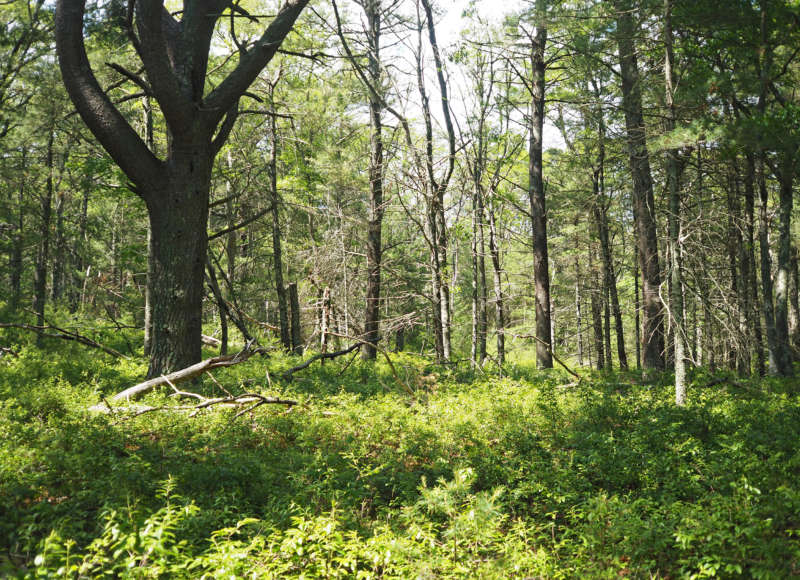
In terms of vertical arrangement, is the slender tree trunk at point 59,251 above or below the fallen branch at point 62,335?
above

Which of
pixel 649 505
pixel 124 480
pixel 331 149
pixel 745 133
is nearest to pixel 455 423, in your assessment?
pixel 649 505

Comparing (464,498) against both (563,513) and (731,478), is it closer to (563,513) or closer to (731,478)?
(563,513)

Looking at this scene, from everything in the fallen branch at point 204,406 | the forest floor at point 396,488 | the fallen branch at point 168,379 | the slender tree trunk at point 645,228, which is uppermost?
the slender tree trunk at point 645,228

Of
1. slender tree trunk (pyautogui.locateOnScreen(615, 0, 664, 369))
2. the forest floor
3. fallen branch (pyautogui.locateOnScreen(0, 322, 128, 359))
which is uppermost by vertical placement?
slender tree trunk (pyautogui.locateOnScreen(615, 0, 664, 369))

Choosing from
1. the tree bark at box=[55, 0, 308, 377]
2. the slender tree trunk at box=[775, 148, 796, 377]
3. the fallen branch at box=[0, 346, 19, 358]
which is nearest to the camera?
the tree bark at box=[55, 0, 308, 377]

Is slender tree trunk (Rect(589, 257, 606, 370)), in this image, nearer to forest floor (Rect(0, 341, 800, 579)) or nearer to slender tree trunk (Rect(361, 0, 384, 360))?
slender tree trunk (Rect(361, 0, 384, 360))

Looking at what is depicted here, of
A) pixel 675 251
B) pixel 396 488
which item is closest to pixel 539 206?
pixel 675 251

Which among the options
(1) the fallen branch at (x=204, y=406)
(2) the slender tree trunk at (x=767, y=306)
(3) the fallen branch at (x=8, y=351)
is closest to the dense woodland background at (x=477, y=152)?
(2) the slender tree trunk at (x=767, y=306)

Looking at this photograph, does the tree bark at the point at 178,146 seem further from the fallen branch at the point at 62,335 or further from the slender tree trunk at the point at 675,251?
the slender tree trunk at the point at 675,251

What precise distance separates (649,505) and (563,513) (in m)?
0.78

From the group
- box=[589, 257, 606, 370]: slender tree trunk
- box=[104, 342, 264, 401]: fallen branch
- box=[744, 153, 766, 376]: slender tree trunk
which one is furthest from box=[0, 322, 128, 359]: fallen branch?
box=[589, 257, 606, 370]: slender tree trunk

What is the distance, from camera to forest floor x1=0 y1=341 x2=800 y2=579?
3.18 m

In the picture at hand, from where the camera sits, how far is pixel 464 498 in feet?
13.5

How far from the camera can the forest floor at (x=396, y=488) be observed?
3.18m
